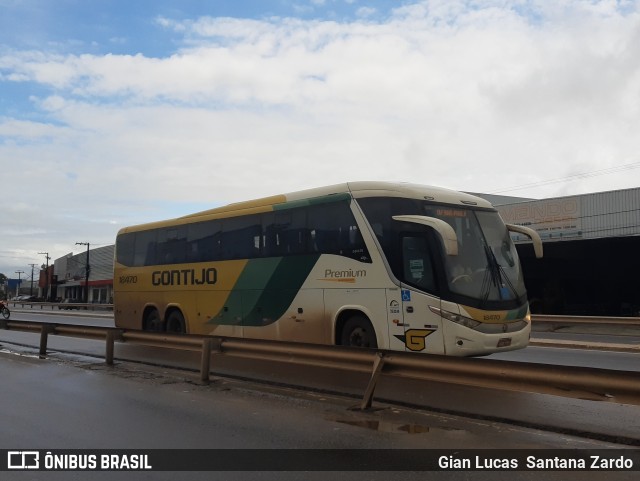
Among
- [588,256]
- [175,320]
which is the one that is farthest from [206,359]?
[588,256]

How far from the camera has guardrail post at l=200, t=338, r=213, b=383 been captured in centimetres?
1010

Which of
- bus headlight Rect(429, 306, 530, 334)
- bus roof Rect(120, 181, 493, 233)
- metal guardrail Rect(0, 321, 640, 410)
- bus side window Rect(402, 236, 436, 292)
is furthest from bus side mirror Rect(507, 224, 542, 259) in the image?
metal guardrail Rect(0, 321, 640, 410)

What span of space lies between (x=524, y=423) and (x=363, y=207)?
5170 mm

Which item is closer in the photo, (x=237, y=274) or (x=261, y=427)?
(x=261, y=427)

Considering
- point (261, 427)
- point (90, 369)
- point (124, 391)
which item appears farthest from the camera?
point (90, 369)

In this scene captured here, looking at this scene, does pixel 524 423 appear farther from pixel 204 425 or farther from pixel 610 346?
pixel 610 346

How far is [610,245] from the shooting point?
104 ft

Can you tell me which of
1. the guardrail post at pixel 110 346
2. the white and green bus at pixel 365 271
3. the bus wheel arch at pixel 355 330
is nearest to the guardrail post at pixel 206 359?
the white and green bus at pixel 365 271

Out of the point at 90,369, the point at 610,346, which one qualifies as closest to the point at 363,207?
the point at 90,369

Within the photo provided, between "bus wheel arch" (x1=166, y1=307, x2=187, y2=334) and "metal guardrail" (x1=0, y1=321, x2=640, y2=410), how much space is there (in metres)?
3.99

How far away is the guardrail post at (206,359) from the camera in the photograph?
33.1 feet

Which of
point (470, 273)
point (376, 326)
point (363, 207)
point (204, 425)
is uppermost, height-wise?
point (363, 207)

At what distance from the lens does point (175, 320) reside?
16.1 m

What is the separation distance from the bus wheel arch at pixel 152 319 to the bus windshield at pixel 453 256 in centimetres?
799
